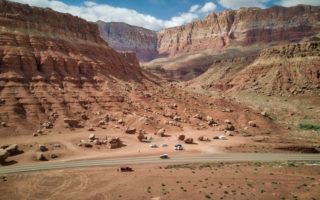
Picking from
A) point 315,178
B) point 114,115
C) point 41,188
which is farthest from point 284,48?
point 41,188

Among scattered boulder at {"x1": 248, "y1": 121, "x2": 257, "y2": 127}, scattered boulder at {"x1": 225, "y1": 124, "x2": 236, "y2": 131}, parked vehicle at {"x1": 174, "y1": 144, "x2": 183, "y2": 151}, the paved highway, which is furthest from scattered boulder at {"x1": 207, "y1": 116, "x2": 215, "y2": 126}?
the paved highway

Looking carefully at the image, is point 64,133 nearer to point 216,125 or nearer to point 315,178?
point 216,125

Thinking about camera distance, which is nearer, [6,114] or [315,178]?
[315,178]

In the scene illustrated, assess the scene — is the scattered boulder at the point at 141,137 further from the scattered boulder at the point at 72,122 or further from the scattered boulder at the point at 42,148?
the scattered boulder at the point at 42,148

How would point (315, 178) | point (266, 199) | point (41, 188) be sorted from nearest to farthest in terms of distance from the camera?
point (266, 199) → point (41, 188) → point (315, 178)

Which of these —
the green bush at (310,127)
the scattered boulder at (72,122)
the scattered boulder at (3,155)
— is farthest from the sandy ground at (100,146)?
the green bush at (310,127)

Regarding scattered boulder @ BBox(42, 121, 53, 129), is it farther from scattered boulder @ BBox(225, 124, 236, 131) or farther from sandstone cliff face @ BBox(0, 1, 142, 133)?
scattered boulder @ BBox(225, 124, 236, 131)
